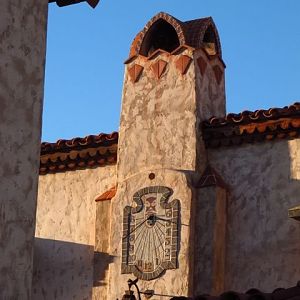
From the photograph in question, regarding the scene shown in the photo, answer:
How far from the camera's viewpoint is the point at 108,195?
15977 mm

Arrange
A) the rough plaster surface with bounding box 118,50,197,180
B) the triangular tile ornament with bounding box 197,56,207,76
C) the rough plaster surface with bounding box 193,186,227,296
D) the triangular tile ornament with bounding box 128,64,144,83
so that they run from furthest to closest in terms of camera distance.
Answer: the triangular tile ornament with bounding box 128,64,144,83
the triangular tile ornament with bounding box 197,56,207,76
the rough plaster surface with bounding box 118,50,197,180
the rough plaster surface with bounding box 193,186,227,296

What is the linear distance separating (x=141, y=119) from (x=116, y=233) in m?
1.99

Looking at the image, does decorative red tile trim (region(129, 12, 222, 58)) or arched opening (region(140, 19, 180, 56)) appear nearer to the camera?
decorative red tile trim (region(129, 12, 222, 58))

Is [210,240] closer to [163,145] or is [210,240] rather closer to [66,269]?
[163,145]

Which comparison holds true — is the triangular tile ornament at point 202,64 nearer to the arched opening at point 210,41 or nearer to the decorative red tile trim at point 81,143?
the arched opening at point 210,41

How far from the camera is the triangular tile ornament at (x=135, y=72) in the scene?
16.2m

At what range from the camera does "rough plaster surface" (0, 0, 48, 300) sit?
8.21 m

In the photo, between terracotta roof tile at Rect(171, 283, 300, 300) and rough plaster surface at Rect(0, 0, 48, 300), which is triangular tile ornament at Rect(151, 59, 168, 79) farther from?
terracotta roof tile at Rect(171, 283, 300, 300)

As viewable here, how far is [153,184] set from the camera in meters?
15.3

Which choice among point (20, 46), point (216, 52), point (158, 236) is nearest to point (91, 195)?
point (158, 236)

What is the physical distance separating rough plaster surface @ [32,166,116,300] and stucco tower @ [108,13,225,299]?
84 cm

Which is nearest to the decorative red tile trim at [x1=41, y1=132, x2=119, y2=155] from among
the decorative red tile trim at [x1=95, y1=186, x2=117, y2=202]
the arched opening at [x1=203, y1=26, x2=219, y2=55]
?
the decorative red tile trim at [x1=95, y1=186, x2=117, y2=202]

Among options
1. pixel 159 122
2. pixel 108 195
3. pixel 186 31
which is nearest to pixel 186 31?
pixel 186 31

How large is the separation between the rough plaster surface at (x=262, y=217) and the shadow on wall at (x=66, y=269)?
2282mm
